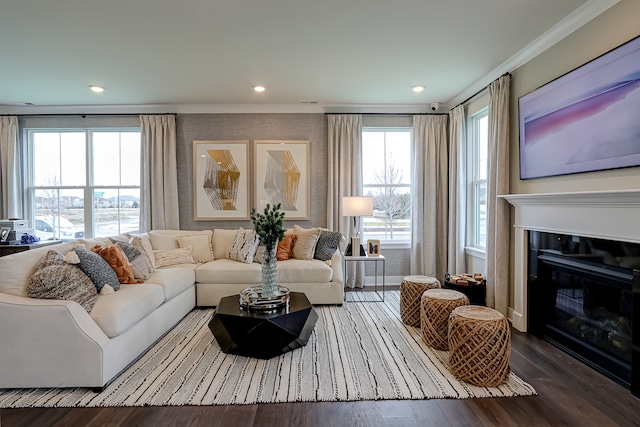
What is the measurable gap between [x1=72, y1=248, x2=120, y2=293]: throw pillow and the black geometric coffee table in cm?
91

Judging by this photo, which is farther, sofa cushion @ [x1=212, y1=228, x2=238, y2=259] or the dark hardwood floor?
sofa cushion @ [x1=212, y1=228, x2=238, y2=259]

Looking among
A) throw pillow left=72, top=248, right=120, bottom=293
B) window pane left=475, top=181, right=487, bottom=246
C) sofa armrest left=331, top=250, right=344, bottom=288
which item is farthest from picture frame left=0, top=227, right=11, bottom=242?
window pane left=475, top=181, right=487, bottom=246

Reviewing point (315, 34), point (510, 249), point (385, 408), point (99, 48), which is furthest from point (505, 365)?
point (99, 48)

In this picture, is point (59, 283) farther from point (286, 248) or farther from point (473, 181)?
point (473, 181)

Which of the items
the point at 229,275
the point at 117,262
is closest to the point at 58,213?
the point at 117,262

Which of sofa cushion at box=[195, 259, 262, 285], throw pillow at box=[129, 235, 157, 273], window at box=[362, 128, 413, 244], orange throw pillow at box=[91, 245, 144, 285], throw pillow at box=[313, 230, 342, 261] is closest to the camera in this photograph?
orange throw pillow at box=[91, 245, 144, 285]

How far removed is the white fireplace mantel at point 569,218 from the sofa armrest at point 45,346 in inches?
138

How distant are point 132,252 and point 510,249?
3.81 meters

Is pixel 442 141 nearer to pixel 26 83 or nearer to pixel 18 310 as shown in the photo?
pixel 18 310

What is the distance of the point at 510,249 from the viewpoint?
11.4 ft

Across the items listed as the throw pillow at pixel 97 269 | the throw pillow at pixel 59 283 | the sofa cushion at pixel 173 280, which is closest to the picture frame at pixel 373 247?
the sofa cushion at pixel 173 280

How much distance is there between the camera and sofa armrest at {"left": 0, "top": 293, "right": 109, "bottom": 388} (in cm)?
216

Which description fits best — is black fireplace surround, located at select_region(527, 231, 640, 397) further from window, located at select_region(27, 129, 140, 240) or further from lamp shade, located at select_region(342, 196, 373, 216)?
window, located at select_region(27, 129, 140, 240)

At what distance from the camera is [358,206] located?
14.8 ft
